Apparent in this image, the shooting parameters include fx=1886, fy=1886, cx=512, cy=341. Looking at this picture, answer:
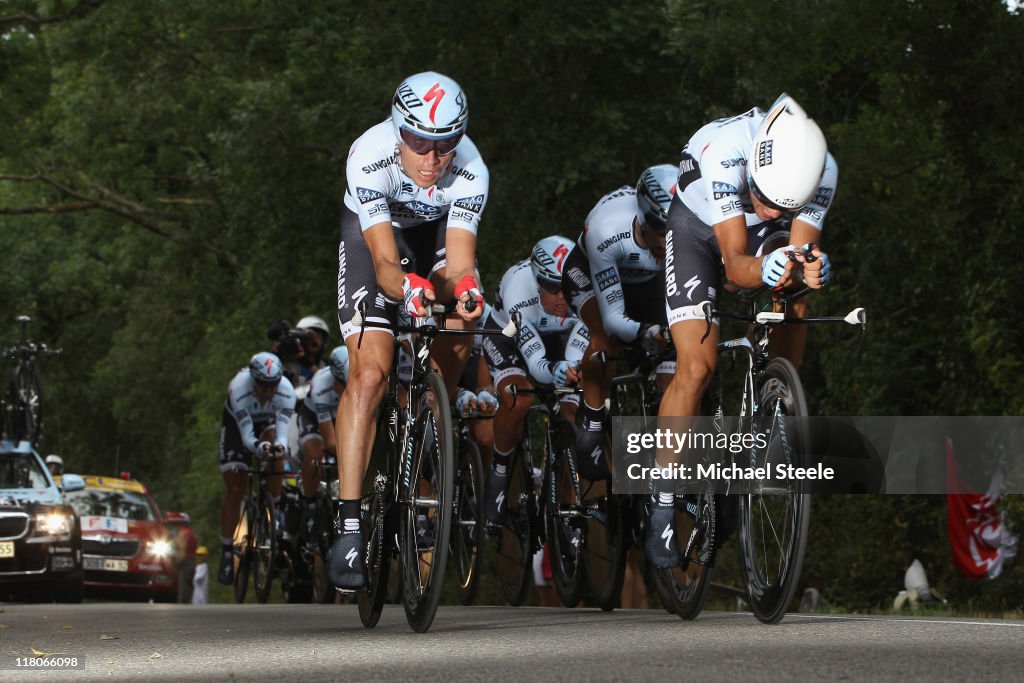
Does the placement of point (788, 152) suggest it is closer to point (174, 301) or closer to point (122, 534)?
point (122, 534)

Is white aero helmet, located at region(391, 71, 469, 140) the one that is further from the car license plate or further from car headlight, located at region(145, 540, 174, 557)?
car headlight, located at region(145, 540, 174, 557)

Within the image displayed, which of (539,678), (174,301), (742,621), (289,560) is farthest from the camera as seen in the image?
(174,301)

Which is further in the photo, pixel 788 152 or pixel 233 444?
pixel 233 444

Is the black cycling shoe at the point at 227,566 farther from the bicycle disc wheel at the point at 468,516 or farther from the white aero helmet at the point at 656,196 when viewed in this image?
the white aero helmet at the point at 656,196

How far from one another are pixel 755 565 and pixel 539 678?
6.78 ft

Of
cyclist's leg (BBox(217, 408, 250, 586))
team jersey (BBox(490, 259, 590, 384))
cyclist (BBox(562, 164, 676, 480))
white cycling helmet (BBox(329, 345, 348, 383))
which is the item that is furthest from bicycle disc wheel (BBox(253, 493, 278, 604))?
cyclist (BBox(562, 164, 676, 480))

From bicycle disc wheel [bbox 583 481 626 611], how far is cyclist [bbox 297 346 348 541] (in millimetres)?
4866

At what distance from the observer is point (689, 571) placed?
26.8 ft

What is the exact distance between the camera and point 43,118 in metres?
35.8

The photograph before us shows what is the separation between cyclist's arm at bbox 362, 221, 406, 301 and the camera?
779 cm

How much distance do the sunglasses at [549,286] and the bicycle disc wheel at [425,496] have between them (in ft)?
12.7

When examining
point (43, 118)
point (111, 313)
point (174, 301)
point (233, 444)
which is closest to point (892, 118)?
point (233, 444)

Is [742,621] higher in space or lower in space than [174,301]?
lower

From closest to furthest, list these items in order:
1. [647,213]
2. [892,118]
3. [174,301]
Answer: [647,213]
[892,118]
[174,301]
